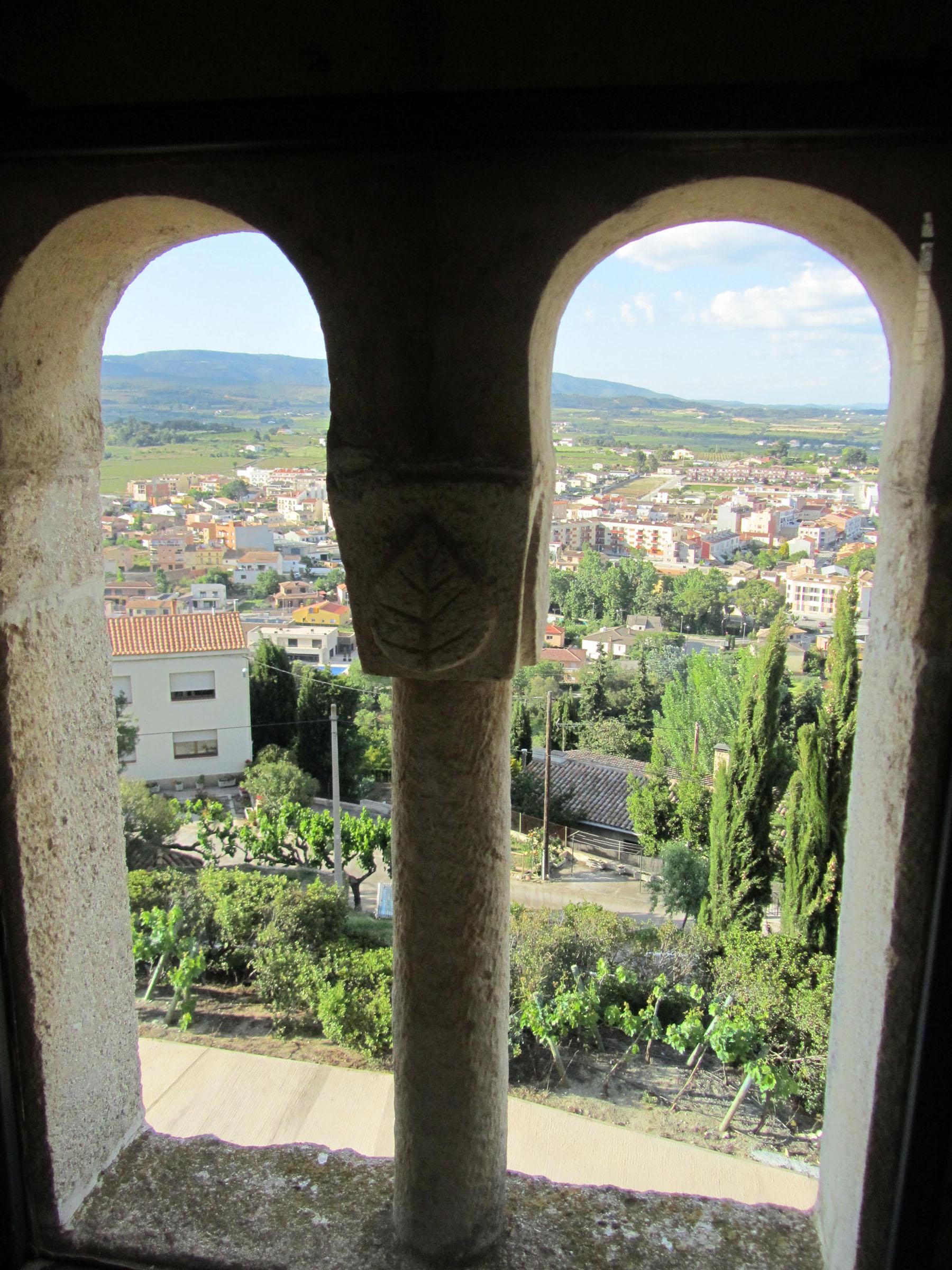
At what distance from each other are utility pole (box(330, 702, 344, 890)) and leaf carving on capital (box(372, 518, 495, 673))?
2.22m

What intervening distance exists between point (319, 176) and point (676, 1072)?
15.0 feet

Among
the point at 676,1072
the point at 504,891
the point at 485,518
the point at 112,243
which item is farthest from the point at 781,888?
the point at 112,243

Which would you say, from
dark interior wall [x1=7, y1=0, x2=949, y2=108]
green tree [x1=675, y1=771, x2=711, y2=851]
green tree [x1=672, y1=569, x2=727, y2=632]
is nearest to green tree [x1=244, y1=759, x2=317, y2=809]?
green tree [x1=672, y1=569, x2=727, y2=632]

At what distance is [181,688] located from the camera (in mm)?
3285

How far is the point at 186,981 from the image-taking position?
395 cm

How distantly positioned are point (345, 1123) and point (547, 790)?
166 centimetres

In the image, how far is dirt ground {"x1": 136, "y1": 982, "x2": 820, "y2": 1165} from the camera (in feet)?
13.4

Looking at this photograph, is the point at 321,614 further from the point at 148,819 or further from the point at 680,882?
the point at 680,882

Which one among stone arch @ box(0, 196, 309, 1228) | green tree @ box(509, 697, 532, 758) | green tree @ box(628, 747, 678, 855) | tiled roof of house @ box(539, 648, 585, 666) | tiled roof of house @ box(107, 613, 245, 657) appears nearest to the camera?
stone arch @ box(0, 196, 309, 1228)

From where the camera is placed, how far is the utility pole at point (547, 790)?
3898mm

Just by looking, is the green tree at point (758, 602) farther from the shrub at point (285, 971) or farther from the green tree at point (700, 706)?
the shrub at point (285, 971)

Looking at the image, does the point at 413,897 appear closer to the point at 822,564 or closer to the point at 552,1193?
the point at 552,1193

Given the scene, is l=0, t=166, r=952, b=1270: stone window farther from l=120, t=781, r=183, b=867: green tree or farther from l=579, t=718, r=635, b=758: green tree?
l=579, t=718, r=635, b=758: green tree

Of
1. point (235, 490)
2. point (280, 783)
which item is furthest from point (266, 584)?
point (280, 783)
